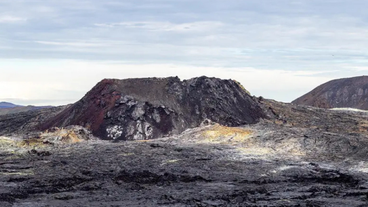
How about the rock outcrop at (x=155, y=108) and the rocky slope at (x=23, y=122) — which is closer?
the rock outcrop at (x=155, y=108)

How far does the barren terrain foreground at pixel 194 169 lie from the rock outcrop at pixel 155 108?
249cm

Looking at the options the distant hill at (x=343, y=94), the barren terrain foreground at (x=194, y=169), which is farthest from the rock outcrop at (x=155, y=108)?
the distant hill at (x=343, y=94)

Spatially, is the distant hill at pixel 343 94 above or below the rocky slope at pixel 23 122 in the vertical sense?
above

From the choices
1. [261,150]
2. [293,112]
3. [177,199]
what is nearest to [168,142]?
[261,150]

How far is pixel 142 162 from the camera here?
29.5m

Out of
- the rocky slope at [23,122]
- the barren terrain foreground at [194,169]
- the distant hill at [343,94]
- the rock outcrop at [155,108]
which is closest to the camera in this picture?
the barren terrain foreground at [194,169]

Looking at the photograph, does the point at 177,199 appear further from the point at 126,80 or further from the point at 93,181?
the point at 126,80

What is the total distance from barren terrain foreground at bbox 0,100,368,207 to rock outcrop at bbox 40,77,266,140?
2494mm

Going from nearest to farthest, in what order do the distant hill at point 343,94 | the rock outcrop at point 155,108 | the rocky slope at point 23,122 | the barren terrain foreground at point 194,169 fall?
1. the barren terrain foreground at point 194,169
2. the rock outcrop at point 155,108
3. the rocky slope at point 23,122
4. the distant hill at point 343,94

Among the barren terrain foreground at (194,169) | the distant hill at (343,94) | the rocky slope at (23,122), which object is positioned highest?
the distant hill at (343,94)

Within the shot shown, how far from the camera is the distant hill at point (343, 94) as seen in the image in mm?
105562

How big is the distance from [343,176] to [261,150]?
8.28 m

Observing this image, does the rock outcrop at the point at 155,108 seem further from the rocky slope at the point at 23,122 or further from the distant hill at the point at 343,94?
the distant hill at the point at 343,94

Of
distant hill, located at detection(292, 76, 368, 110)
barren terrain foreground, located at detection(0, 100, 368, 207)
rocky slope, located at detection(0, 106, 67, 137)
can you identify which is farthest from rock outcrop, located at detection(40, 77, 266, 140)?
distant hill, located at detection(292, 76, 368, 110)
